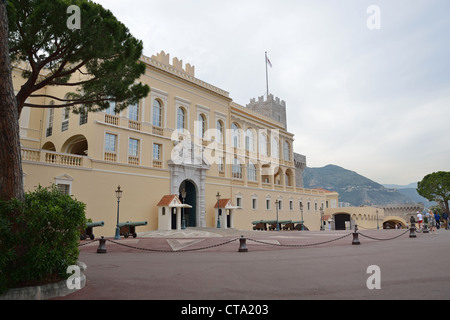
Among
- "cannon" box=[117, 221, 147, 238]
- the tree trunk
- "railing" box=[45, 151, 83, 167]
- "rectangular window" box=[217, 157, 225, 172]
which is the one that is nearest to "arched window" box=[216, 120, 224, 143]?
"rectangular window" box=[217, 157, 225, 172]

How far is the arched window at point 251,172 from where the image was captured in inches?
1453

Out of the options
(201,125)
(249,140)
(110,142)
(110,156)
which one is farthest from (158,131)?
(249,140)

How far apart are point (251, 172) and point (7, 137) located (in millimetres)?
32509

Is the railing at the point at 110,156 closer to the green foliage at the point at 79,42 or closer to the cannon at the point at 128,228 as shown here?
the cannon at the point at 128,228

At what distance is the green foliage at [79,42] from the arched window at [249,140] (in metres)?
24.8

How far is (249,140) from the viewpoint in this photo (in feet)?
123

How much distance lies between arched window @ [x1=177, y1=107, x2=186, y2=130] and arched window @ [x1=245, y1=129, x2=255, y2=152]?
382 inches

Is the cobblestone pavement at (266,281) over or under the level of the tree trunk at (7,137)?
under

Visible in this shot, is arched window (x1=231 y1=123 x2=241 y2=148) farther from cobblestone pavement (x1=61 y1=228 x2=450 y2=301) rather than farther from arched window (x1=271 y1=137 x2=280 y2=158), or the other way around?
cobblestone pavement (x1=61 y1=228 x2=450 y2=301)

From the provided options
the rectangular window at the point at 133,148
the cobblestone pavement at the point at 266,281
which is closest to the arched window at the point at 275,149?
the rectangular window at the point at 133,148

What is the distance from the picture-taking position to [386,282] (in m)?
5.84

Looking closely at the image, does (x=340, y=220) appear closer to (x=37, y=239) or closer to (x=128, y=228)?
(x=128, y=228)

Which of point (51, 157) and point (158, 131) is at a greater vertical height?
point (158, 131)
